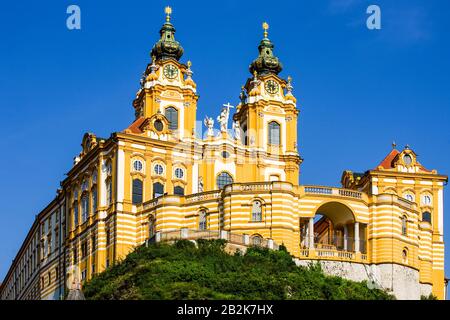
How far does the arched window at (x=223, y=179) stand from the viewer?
101125mm

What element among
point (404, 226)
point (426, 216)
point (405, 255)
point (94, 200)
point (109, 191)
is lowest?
point (405, 255)

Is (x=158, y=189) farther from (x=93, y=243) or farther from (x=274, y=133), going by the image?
(x=274, y=133)

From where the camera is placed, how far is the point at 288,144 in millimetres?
105938

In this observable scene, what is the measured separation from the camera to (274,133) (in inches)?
4176

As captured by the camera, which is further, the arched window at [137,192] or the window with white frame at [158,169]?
the window with white frame at [158,169]

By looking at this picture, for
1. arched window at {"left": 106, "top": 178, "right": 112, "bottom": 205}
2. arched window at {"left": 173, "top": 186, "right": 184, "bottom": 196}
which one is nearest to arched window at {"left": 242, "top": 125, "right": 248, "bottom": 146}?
arched window at {"left": 173, "top": 186, "right": 184, "bottom": 196}

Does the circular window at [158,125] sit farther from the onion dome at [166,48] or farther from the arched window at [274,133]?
the arched window at [274,133]

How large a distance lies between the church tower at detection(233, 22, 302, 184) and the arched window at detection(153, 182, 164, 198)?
34.0 feet

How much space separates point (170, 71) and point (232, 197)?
18835mm

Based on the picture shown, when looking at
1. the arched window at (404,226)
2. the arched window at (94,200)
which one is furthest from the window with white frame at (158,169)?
the arched window at (404,226)

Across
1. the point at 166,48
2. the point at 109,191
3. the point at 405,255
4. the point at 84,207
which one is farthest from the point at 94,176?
the point at 405,255

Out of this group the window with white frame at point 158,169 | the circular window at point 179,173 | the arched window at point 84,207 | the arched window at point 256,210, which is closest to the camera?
the arched window at point 256,210

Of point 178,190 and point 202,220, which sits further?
point 178,190

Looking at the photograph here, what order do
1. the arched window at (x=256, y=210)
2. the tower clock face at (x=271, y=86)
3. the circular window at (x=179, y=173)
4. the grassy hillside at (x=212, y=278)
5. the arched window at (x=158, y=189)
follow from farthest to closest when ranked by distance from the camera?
the tower clock face at (x=271, y=86)
the circular window at (x=179, y=173)
the arched window at (x=158, y=189)
the arched window at (x=256, y=210)
the grassy hillside at (x=212, y=278)
